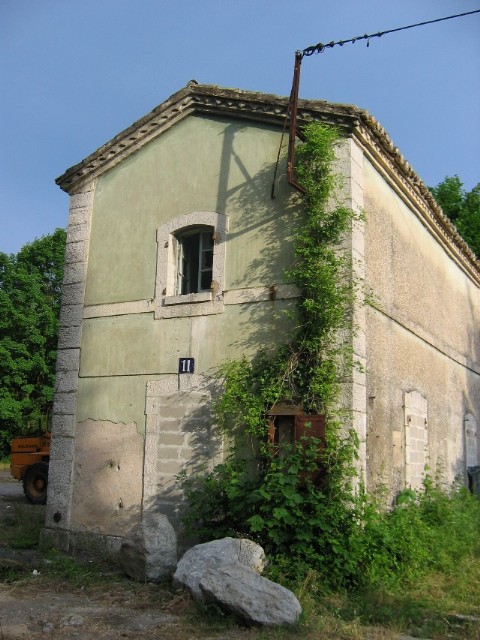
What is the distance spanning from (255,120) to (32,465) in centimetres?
948

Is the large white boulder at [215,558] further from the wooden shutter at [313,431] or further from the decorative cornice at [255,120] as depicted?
the decorative cornice at [255,120]

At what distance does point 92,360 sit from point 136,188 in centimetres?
254

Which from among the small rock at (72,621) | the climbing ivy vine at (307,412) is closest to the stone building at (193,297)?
the climbing ivy vine at (307,412)

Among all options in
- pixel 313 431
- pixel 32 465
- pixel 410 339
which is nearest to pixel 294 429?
pixel 313 431

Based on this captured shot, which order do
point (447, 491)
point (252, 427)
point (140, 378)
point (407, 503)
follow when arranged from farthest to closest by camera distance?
point (447, 491), point (140, 378), point (407, 503), point (252, 427)

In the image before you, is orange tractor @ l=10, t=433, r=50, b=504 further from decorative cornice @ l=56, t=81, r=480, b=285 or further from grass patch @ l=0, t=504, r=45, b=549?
decorative cornice @ l=56, t=81, r=480, b=285

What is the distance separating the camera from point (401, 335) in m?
8.62

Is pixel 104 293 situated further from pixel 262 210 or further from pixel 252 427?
pixel 252 427

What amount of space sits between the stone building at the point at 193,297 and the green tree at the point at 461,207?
9532 millimetres

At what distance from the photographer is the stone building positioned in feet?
24.8

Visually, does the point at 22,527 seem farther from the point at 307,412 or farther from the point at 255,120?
the point at 255,120

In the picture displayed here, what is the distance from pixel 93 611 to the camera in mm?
5578

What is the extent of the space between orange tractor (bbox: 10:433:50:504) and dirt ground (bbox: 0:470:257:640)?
6683 millimetres

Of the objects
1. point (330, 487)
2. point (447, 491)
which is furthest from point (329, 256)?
point (447, 491)
